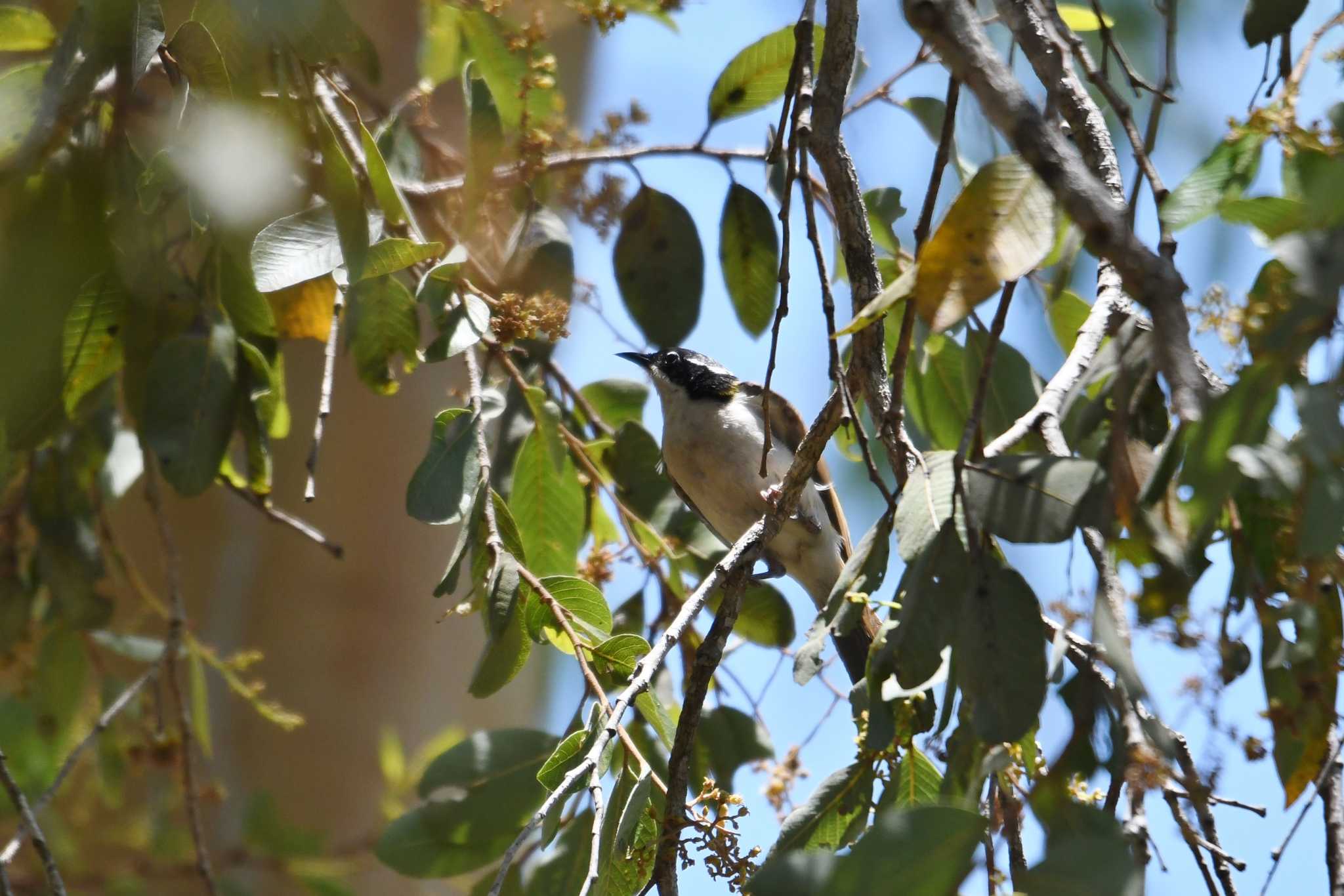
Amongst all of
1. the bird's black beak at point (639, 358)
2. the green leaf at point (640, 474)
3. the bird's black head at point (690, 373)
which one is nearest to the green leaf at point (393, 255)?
the green leaf at point (640, 474)

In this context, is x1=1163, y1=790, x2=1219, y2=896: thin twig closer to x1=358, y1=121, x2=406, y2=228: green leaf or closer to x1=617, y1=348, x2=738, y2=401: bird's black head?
x1=358, y1=121, x2=406, y2=228: green leaf

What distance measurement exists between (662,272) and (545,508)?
638mm

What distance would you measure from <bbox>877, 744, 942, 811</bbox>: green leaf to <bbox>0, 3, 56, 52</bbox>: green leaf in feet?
6.35

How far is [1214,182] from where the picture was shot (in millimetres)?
1666

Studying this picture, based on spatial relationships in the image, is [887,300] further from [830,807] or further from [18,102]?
[18,102]

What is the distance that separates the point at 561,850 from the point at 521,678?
6.88 ft

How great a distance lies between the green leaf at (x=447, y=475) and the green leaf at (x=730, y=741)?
3.08 feet

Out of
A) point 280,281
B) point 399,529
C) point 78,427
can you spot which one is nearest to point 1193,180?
point 280,281

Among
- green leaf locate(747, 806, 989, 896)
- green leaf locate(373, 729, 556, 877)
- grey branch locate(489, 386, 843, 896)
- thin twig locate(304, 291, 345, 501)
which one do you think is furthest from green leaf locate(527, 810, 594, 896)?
green leaf locate(747, 806, 989, 896)

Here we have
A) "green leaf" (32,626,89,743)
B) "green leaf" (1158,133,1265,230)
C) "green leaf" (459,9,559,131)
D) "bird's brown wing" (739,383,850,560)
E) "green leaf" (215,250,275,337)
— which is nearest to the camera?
"green leaf" (1158,133,1265,230)

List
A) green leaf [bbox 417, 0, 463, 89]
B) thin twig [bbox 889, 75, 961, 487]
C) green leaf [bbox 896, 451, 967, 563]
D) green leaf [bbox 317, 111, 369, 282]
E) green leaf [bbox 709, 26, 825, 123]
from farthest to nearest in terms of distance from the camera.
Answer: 1. green leaf [bbox 417, 0, 463, 89]
2. green leaf [bbox 709, 26, 825, 123]
3. green leaf [bbox 317, 111, 369, 282]
4. thin twig [bbox 889, 75, 961, 487]
5. green leaf [bbox 896, 451, 967, 563]

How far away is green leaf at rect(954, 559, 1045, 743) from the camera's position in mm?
1162

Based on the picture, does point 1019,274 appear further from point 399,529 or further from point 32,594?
point 399,529

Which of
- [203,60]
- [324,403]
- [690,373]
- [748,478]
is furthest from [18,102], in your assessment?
[690,373]
